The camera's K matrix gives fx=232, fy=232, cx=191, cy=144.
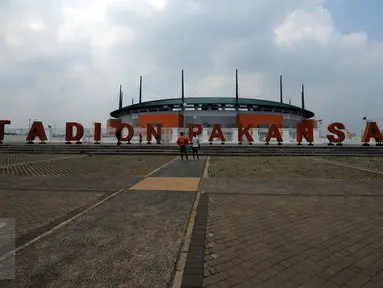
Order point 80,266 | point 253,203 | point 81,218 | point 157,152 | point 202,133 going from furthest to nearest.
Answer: point 202,133
point 157,152
point 253,203
point 81,218
point 80,266

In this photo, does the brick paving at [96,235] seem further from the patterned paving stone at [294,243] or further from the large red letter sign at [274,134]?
the large red letter sign at [274,134]

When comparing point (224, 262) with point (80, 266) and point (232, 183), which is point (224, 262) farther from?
point (232, 183)

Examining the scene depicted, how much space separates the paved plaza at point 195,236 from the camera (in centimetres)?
245

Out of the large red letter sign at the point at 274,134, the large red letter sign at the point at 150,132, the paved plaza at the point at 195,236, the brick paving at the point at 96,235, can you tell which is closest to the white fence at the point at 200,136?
the large red letter sign at the point at 150,132

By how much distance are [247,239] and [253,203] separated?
1.93 metres

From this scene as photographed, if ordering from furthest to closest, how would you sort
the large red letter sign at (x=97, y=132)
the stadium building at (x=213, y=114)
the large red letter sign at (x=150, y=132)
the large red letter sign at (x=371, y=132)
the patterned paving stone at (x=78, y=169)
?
the stadium building at (x=213, y=114) → the large red letter sign at (x=150, y=132) → the large red letter sign at (x=97, y=132) → the large red letter sign at (x=371, y=132) → the patterned paving stone at (x=78, y=169)

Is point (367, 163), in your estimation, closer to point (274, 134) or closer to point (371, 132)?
point (274, 134)

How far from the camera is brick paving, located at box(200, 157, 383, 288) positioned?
8.11ft

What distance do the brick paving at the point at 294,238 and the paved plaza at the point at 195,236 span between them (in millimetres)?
15

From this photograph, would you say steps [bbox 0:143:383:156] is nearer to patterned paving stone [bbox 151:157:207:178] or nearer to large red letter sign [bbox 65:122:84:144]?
large red letter sign [bbox 65:122:84:144]

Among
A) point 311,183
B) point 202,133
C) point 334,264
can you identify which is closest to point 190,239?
point 334,264

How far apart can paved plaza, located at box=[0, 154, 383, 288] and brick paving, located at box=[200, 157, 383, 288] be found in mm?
15

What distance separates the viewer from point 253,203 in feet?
17.1

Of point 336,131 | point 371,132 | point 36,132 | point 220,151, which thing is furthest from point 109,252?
point 371,132
